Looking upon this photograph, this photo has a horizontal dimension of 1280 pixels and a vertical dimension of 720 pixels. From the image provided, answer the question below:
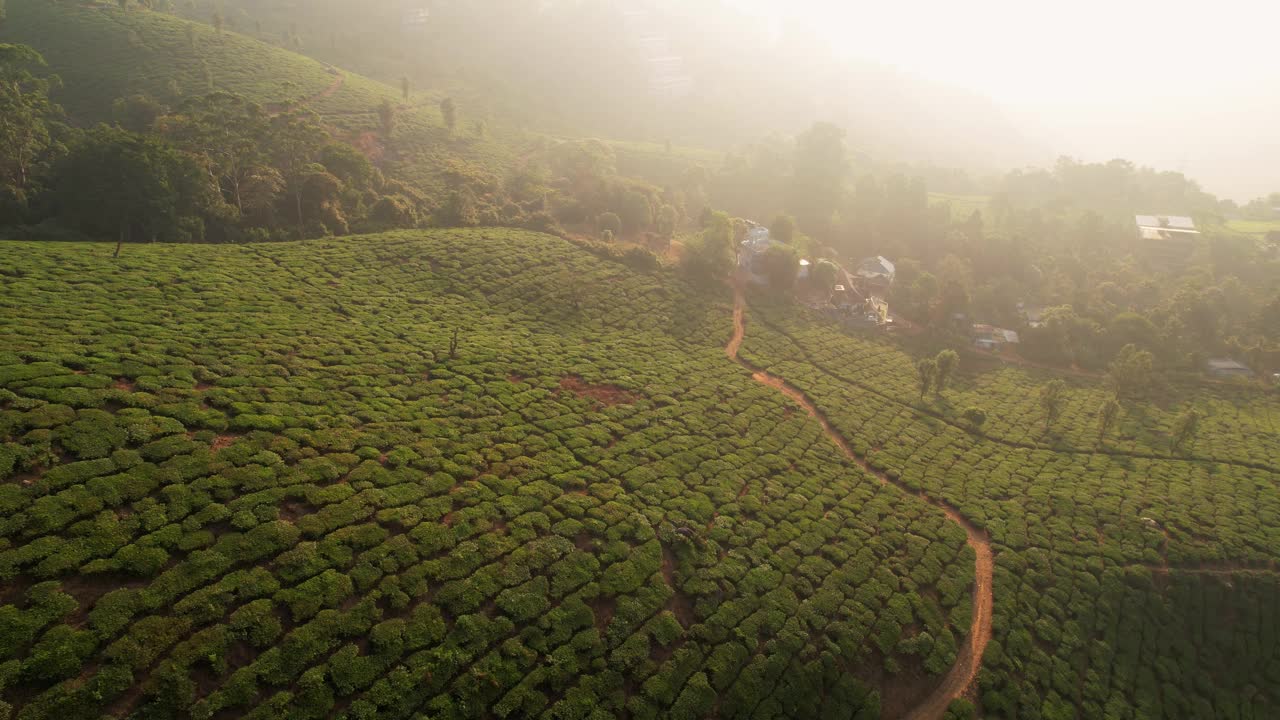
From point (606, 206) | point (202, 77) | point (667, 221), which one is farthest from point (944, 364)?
point (202, 77)

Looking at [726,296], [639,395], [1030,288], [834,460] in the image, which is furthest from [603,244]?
[1030,288]

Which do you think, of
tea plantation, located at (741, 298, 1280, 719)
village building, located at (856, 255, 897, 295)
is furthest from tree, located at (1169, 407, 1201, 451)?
village building, located at (856, 255, 897, 295)

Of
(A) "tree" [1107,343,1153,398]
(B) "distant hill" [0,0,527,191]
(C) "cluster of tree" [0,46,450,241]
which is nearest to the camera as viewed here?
(C) "cluster of tree" [0,46,450,241]

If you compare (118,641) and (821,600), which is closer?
(118,641)

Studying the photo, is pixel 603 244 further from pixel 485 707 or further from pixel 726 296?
pixel 485 707

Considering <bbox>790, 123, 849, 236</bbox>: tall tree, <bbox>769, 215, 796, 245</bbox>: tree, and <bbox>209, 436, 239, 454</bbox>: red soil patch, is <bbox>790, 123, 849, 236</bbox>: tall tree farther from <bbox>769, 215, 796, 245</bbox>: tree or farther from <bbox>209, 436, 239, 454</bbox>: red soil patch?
<bbox>209, 436, 239, 454</bbox>: red soil patch

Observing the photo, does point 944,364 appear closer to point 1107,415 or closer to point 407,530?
point 1107,415

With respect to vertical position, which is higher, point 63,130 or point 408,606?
point 63,130

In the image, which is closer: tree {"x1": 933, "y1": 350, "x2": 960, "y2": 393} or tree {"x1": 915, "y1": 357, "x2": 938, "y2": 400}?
tree {"x1": 915, "y1": 357, "x2": 938, "y2": 400}
